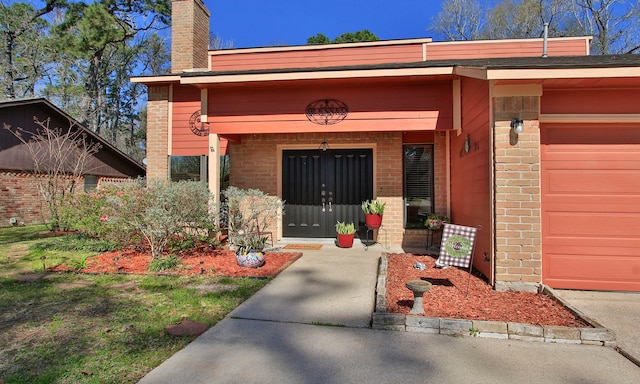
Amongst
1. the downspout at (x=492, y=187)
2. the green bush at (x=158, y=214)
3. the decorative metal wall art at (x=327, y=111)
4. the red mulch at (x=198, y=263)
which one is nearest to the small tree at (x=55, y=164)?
the green bush at (x=158, y=214)

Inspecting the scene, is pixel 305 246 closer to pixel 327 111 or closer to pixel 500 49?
pixel 327 111

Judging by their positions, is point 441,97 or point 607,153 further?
point 441,97

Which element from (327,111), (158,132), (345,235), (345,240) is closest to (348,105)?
(327,111)

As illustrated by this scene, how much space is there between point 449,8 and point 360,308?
22.4 metres

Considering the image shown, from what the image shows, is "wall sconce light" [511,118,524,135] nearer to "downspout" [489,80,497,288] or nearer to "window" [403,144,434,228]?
"downspout" [489,80,497,288]

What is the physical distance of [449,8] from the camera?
21172 millimetres

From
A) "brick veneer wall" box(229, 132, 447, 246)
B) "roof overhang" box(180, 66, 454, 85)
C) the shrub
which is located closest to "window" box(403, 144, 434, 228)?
"brick veneer wall" box(229, 132, 447, 246)

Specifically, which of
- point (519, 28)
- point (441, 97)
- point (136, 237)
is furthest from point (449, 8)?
point (136, 237)

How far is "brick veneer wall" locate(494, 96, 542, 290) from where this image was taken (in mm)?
4590

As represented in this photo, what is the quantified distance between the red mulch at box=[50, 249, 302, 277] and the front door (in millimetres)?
1747

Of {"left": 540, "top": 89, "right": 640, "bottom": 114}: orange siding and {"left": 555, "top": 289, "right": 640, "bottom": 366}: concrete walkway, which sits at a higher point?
{"left": 540, "top": 89, "right": 640, "bottom": 114}: orange siding

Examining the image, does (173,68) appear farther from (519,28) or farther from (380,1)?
(519,28)

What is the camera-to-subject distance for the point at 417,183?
821cm

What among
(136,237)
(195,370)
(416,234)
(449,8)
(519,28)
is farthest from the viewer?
(449,8)
